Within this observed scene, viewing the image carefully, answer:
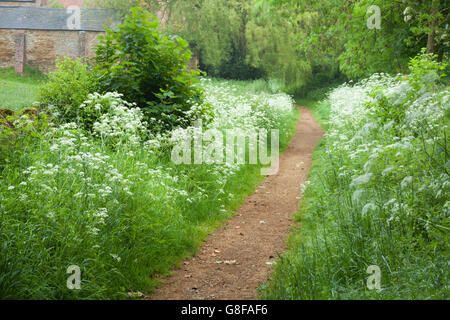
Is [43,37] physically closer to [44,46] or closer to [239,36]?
[44,46]

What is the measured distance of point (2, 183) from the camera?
4.33 metres

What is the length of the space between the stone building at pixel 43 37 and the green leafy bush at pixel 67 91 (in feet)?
72.6

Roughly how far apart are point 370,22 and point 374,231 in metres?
8.77

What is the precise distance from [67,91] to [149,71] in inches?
81.1

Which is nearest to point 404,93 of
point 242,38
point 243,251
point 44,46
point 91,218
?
point 243,251

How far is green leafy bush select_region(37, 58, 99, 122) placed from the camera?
300 inches

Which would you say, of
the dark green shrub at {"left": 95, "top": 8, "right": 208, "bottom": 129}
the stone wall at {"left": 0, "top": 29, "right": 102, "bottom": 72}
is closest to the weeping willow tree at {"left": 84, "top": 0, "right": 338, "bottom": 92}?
the stone wall at {"left": 0, "top": 29, "right": 102, "bottom": 72}

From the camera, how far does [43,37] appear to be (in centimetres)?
2892

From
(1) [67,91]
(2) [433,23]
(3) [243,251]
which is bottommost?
(3) [243,251]

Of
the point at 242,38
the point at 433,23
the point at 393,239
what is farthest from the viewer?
the point at 242,38

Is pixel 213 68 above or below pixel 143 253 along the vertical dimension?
above
